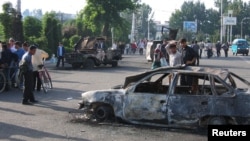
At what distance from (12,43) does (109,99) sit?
9.15 metres

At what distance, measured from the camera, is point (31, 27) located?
35.2 m

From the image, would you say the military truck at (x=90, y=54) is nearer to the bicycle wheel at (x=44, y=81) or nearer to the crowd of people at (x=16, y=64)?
the crowd of people at (x=16, y=64)

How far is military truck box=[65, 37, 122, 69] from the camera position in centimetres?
2577

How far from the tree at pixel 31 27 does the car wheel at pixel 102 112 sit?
→ 85.2ft

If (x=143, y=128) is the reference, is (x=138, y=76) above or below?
above

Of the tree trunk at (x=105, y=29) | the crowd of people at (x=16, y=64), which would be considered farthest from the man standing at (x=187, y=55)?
the tree trunk at (x=105, y=29)

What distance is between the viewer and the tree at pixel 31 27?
34844 mm

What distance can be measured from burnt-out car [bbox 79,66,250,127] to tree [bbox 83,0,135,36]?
104ft

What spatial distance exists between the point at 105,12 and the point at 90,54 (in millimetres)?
15814

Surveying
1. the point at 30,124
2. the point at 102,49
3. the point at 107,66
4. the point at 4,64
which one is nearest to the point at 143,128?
the point at 30,124

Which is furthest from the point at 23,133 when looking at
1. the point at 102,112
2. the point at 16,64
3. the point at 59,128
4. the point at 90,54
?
the point at 90,54

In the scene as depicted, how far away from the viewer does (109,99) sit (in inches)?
375

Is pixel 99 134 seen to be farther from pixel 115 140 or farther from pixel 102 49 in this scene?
pixel 102 49

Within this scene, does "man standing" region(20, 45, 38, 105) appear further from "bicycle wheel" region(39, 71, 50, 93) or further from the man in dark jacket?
the man in dark jacket
